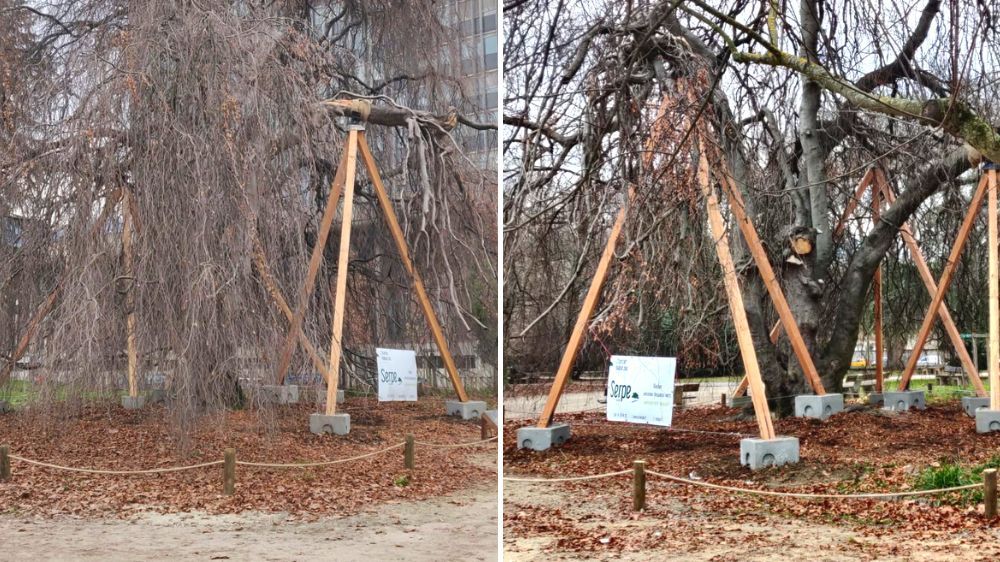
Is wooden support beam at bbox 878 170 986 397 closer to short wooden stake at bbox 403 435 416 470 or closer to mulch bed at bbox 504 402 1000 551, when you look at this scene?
mulch bed at bbox 504 402 1000 551

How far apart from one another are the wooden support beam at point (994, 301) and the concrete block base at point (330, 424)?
8.10 feet

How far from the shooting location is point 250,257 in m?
3.99

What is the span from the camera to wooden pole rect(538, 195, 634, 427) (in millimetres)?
3959

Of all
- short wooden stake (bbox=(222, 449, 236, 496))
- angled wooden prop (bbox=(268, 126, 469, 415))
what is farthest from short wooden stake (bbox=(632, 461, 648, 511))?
short wooden stake (bbox=(222, 449, 236, 496))

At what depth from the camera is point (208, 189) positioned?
403 cm

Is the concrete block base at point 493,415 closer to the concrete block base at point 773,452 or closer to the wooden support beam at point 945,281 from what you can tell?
the concrete block base at point 773,452

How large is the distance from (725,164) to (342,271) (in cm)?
161

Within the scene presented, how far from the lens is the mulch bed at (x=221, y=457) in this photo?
12.2ft

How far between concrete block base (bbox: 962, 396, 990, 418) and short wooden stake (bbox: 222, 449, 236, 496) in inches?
109

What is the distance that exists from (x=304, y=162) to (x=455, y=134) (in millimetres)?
650

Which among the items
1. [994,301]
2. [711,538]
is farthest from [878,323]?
[711,538]

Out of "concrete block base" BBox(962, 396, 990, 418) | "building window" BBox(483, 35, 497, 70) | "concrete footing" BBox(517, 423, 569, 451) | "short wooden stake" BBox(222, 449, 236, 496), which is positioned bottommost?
"short wooden stake" BBox(222, 449, 236, 496)

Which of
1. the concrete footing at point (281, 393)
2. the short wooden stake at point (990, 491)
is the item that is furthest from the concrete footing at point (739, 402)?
the concrete footing at point (281, 393)

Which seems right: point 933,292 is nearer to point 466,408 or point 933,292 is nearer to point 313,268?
point 466,408
